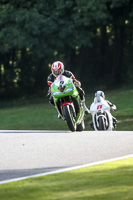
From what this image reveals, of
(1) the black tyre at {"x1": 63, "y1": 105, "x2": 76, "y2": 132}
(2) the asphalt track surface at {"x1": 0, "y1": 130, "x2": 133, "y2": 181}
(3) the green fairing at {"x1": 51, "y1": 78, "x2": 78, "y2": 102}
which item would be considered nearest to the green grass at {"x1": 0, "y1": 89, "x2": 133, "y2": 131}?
(1) the black tyre at {"x1": 63, "y1": 105, "x2": 76, "y2": 132}

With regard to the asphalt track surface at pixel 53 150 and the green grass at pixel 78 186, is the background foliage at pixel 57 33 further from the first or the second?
the green grass at pixel 78 186

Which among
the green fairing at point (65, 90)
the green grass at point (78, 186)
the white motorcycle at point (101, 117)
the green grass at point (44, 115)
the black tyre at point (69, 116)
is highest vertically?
the green grass at point (78, 186)

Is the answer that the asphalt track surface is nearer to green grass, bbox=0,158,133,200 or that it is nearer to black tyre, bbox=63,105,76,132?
green grass, bbox=0,158,133,200

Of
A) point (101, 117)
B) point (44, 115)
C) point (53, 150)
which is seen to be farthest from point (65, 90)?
point (44, 115)

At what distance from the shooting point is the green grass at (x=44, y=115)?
29.7 m

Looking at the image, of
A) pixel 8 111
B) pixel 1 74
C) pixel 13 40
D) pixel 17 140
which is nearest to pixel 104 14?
pixel 13 40

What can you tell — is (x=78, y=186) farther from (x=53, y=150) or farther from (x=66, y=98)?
(x=66, y=98)

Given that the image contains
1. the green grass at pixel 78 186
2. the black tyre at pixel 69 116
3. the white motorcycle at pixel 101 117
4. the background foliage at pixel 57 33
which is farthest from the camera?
the background foliage at pixel 57 33

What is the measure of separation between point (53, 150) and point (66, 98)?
15.0 feet

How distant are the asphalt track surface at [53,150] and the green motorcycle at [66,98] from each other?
1559mm

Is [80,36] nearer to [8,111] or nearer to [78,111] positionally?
[8,111]

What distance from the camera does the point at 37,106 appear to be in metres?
38.4

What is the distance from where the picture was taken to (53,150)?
1134 centimetres

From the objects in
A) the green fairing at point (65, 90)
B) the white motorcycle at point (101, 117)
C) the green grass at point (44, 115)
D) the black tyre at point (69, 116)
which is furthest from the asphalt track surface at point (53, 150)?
the green grass at point (44, 115)
